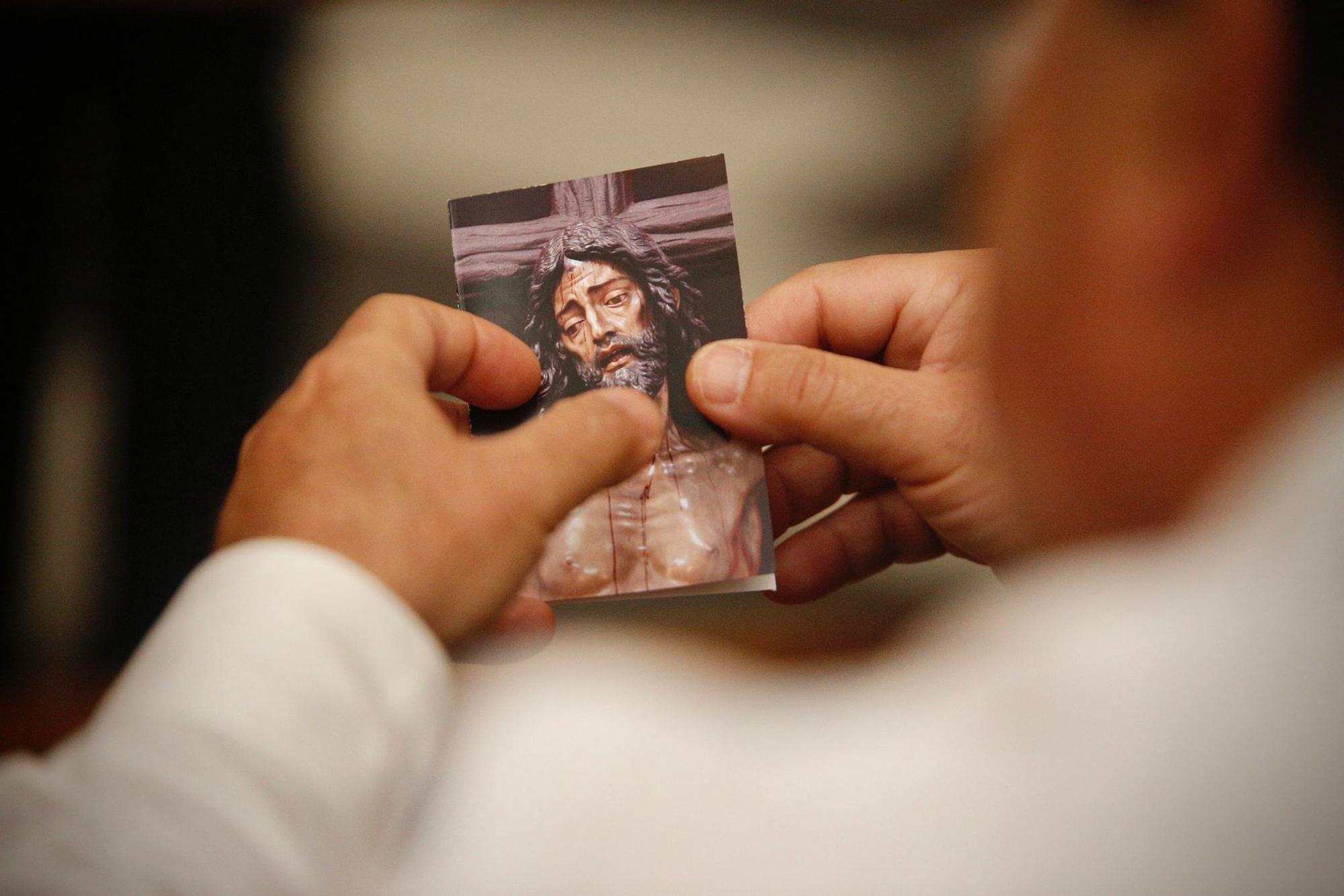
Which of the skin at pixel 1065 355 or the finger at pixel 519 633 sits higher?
the skin at pixel 1065 355

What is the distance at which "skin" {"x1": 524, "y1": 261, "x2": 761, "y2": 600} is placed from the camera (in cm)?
75

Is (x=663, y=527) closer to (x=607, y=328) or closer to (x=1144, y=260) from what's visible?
(x=607, y=328)

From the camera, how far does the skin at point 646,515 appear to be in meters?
0.75

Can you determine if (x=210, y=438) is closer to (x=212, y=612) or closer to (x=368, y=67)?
(x=368, y=67)

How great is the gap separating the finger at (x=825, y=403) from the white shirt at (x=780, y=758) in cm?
30

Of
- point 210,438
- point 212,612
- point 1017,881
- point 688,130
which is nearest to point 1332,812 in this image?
point 1017,881

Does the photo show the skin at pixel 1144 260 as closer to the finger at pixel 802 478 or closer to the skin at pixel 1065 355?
A: the skin at pixel 1065 355

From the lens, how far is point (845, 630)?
1257mm

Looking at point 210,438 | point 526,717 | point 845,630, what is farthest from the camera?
point 210,438

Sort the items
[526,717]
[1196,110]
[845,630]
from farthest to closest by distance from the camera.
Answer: [845,630] < [526,717] < [1196,110]

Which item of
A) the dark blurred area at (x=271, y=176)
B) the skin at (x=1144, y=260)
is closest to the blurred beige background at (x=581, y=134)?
the dark blurred area at (x=271, y=176)

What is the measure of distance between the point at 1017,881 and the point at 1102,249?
12.1 inches

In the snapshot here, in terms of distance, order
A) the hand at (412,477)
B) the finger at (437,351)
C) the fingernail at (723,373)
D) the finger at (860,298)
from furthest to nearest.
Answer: the finger at (860,298) → the fingernail at (723,373) → the finger at (437,351) → the hand at (412,477)

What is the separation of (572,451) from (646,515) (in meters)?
0.22
